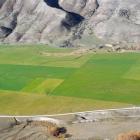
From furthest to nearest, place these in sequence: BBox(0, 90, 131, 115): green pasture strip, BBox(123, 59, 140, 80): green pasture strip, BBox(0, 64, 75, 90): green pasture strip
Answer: BBox(0, 64, 75, 90): green pasture strip → BBox(123, 59, 140, 80): green pasture strip → BBox(0, 90, 131, 115): green pasture strip

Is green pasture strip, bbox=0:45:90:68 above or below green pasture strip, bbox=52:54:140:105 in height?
below

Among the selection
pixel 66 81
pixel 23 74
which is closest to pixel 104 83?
pixel 66 81

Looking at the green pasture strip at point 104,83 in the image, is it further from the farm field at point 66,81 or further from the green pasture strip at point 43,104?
the green pasture strip at point 43,104

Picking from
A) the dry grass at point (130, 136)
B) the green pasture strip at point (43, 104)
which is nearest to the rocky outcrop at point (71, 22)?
the green pasture strip at point (43, 104)

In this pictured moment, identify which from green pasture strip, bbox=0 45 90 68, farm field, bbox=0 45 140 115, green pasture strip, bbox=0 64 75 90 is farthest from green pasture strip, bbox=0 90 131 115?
green pasture strip, bbox=0 45 90 68

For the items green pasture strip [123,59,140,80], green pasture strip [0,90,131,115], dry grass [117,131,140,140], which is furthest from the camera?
green pasture strip [123,59,140,80]

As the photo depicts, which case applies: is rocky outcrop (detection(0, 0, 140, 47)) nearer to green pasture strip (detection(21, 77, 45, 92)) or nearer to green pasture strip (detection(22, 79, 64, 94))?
green pasture strip (detection(21, 77, 45, 92))

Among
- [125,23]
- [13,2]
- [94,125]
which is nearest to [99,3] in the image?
[125,23]

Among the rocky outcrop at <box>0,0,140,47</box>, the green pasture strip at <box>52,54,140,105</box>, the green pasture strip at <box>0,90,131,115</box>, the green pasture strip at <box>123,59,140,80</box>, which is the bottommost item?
the green pasture strip at <box>0,90,131,115</box>
